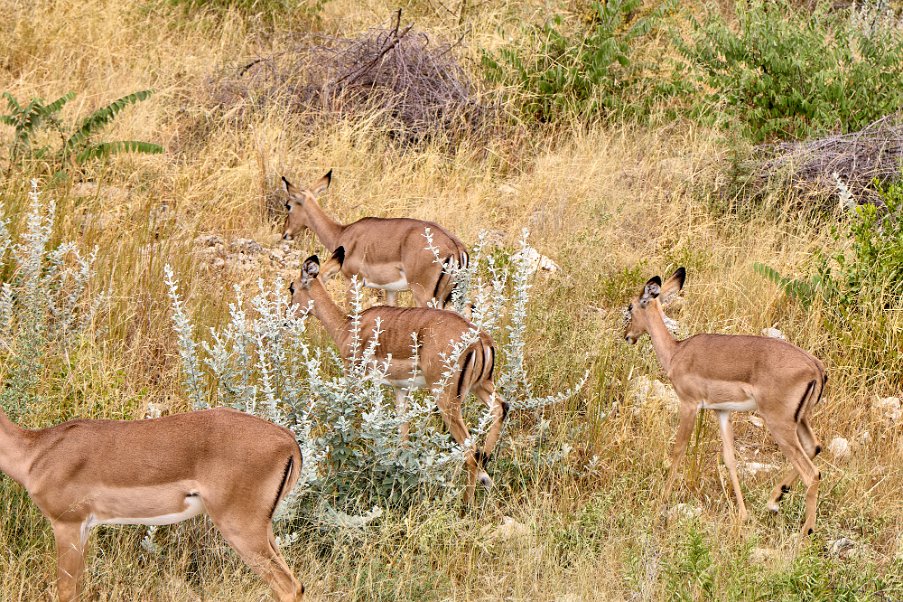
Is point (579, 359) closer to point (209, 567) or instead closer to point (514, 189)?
point (209, 567)

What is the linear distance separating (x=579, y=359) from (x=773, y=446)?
1.11 metres

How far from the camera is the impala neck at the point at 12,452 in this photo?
416 cm

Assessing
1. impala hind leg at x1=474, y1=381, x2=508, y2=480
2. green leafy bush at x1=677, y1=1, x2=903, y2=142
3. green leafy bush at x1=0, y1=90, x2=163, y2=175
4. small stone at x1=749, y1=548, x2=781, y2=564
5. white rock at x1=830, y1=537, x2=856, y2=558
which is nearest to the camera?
small stone at x1=749, y1=548, x2=781, y2=564

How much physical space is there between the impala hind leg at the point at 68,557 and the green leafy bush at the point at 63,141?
4191 millimetres

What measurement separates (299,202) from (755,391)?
3726 mm

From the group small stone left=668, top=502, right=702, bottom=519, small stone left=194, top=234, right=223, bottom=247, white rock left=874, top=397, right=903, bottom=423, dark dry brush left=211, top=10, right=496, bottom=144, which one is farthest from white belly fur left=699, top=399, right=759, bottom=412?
dark dry brush left=211, top=10, right=496, bottom=144

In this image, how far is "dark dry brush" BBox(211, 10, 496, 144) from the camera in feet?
31.7

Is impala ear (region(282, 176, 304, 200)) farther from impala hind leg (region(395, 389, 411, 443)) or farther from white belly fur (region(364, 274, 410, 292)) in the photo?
impala hind leg (region(395, 389, 411, 443))

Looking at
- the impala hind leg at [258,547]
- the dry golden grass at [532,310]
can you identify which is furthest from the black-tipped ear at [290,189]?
the impala hind leg at [258,547]

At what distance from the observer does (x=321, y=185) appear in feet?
26.6

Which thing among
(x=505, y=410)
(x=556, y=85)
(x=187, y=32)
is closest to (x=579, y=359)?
(x=505, y=410)

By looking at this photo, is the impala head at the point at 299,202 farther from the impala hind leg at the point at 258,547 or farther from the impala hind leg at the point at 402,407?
the impala hind leg at the point at 258,547

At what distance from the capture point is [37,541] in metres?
4.65

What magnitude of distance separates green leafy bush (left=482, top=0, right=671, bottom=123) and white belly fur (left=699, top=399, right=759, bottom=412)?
15.5 ft
